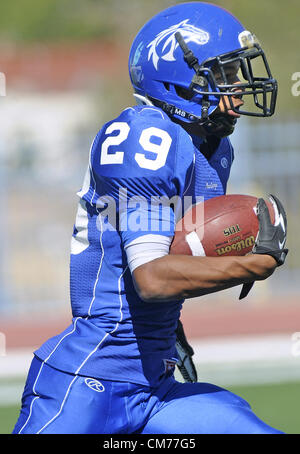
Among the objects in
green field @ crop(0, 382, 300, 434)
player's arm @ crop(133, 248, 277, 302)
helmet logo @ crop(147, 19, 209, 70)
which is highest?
helmet logo @ crop(147, 19, 209, 70)

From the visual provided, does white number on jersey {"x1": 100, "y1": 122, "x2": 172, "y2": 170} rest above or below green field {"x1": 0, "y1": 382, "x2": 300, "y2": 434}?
above

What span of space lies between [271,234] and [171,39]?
90 cm

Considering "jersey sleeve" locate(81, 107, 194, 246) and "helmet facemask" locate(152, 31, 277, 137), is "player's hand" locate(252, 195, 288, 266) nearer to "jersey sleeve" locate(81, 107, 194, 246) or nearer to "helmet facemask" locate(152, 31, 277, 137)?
"jersey sleeve" locate(81, 107, 194, 246)

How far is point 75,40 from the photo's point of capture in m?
29.5

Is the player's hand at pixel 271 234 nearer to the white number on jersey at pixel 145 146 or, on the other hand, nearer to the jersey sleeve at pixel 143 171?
A: the jersey sleeve at pixel 143 171

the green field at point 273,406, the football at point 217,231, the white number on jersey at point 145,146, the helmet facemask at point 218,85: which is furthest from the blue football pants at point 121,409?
the green field at point 273,406

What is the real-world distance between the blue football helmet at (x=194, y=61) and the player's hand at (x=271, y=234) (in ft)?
1.46

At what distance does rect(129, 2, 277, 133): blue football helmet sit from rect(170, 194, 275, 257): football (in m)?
0.43

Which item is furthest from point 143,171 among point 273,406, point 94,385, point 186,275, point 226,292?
point 226,292

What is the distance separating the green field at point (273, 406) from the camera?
5.61 metres

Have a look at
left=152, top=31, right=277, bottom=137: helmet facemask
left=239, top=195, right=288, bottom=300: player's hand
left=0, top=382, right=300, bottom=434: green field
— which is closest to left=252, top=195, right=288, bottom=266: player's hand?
left=239, top=195, right=288, bottom=300: player's hand

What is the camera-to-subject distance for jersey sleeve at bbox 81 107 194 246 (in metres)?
2.87

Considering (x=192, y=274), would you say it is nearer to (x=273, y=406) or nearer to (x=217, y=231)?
(x=217, y=231)

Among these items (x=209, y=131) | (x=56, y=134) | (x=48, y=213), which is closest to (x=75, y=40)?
(x=56, y=134)
